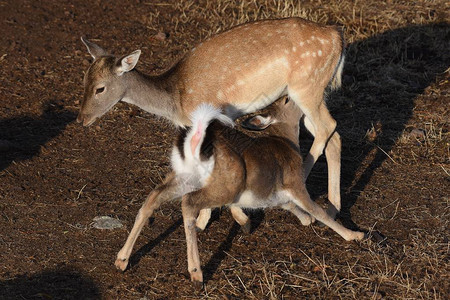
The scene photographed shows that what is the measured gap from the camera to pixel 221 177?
197 inches

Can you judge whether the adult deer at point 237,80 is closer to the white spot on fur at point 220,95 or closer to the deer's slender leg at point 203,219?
the white spot on fur at point 220,95

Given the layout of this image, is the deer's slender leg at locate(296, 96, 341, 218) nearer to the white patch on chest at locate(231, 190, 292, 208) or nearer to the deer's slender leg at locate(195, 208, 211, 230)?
the white patch on chest at locate(231, 190, 292, 208)

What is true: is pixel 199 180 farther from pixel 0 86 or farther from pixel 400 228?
pixel 0 86

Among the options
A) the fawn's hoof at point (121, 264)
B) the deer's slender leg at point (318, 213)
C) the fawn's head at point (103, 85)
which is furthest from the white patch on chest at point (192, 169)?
the fawn's head at point (103, 85)

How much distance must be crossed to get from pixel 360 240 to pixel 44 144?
123 inches

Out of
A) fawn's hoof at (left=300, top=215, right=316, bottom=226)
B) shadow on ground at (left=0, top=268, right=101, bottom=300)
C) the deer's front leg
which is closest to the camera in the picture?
shadow on ground at (left=0, top=268, right=101, bottom=300)

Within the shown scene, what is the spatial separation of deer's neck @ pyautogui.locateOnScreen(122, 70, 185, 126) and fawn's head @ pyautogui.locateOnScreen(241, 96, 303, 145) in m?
0.74

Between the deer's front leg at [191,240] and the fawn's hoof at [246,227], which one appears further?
the fawn's hoof at [246,227]

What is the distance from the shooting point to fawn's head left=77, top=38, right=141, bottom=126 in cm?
609

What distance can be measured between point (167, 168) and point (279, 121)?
134 cm

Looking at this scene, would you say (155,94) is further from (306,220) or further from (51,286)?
(51,286)

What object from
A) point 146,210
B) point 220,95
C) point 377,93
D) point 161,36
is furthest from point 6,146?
point 377,93

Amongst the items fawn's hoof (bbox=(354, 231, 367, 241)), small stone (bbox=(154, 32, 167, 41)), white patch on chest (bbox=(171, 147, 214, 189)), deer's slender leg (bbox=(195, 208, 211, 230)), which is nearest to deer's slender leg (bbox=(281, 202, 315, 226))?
fawn's hoof (bbox=(354, 231, 367, 241))

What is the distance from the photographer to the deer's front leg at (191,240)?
4.96 metres
